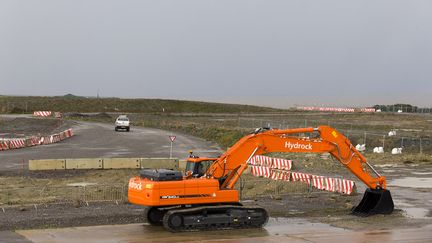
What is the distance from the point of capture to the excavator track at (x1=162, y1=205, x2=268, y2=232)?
18.4 m

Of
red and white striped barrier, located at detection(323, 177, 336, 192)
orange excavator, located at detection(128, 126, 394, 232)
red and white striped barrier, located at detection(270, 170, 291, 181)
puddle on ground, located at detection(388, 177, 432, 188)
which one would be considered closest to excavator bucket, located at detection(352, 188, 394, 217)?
orange excavator, located at detection(128, 126, 394, 232)

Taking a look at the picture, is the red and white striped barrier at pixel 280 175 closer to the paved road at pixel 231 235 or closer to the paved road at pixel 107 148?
the paved road at pixel 231 235

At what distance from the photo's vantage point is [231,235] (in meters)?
18.4

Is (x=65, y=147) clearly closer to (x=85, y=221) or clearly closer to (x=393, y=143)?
(x=393, y=143)

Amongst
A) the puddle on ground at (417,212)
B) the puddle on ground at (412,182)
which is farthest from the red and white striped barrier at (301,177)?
the puddle on ground at (417,212)

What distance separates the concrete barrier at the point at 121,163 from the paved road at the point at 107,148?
5481 mm

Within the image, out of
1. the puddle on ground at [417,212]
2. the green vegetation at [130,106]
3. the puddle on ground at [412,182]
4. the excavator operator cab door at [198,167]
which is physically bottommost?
the puddle on ground at [417,212]

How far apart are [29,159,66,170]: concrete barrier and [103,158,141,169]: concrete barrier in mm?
2741

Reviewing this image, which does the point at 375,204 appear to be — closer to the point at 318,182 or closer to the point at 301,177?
the point at 318,182

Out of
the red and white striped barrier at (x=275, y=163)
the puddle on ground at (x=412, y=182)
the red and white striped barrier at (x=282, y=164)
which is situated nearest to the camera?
the puddle on ground at (x=412, y=182)

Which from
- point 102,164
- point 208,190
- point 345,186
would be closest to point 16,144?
point 102,164

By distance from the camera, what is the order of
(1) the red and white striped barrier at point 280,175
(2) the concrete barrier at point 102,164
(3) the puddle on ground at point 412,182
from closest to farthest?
1. (1) the red and white striped barrier at point 280,175
2. (3) the puddle on ground at point 412,182
3. (2) the concrete barrier at point 102,164

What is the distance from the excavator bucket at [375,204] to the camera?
2236 centimetres

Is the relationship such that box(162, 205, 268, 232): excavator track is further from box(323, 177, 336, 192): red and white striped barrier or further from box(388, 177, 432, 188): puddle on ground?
box(388, 177, 432, 188): puddle on ground
